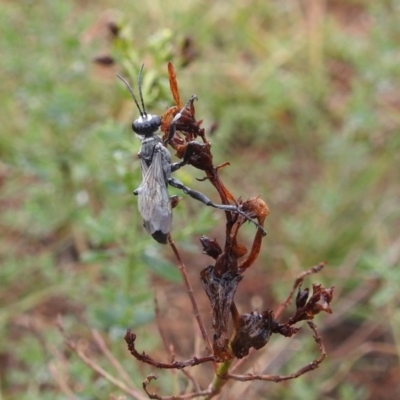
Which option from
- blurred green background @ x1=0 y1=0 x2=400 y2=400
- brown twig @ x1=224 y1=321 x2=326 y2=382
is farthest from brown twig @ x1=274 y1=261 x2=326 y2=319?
blurred green background @ x1=0 y1=0 x2=400 y2=400

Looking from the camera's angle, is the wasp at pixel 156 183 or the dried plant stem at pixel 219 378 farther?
the wasp at pixel 156 183

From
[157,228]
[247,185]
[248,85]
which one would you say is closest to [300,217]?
[247,185]

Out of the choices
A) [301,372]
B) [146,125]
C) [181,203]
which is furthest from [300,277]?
[181,203]

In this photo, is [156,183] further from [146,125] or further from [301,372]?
[301,372]

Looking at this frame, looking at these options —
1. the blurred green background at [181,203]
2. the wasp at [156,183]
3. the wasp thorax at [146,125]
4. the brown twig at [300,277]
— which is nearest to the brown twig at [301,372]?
the brown twig at [300,277]

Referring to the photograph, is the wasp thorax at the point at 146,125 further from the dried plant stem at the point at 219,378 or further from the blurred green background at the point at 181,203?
the dried plant stem at the point at 219,378

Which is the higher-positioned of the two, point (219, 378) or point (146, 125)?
point (146, 125)

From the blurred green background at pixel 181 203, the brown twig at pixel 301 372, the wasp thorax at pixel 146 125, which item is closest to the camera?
the brown twig at pixel 301 372

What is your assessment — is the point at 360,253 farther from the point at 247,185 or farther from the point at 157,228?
the point at 157,228
